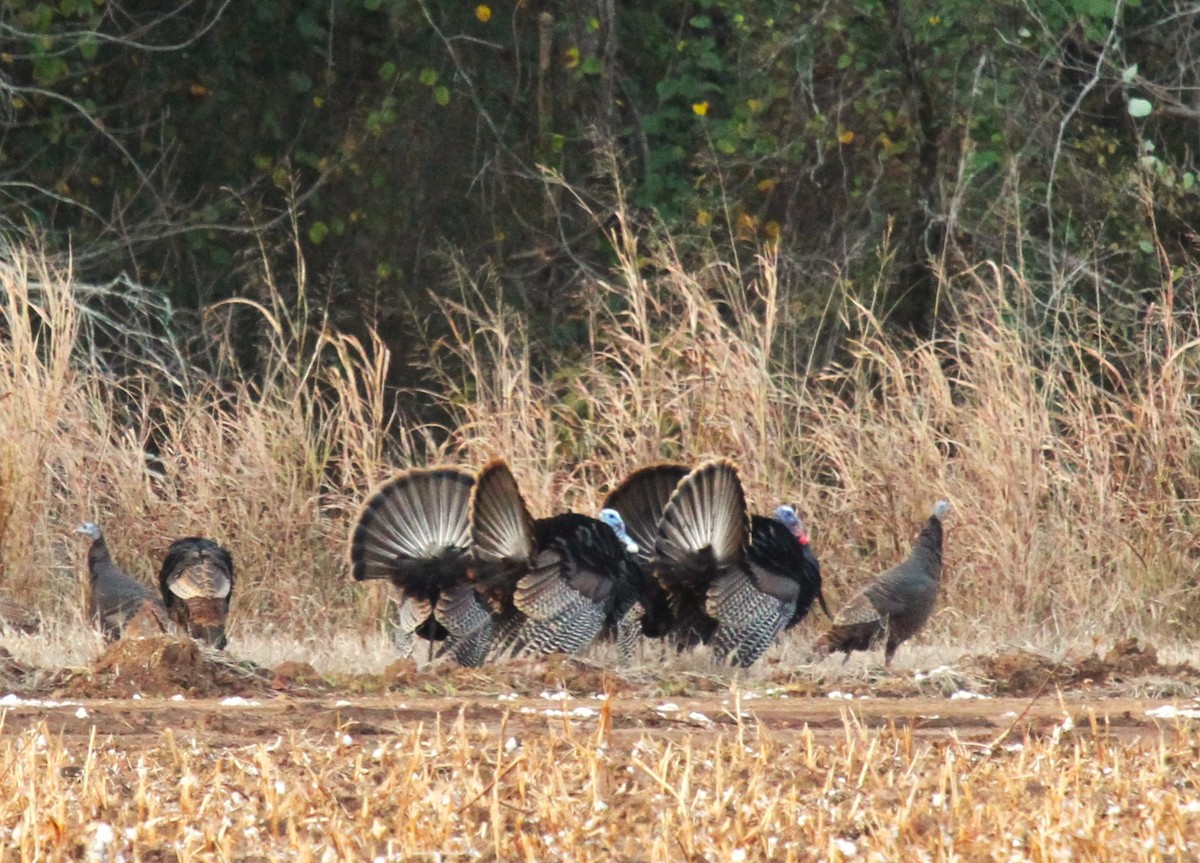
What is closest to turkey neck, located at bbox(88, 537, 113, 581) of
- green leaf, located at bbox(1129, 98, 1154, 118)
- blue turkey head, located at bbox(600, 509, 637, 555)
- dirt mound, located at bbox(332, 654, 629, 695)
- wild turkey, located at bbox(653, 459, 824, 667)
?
dirt mound, located at bbox(332, 654, 629, 695)

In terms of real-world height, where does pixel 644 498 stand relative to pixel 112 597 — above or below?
above

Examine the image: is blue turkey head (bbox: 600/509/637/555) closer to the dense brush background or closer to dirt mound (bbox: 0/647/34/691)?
the dense brush background

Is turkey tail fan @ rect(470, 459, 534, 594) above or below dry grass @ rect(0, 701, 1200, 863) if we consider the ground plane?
above

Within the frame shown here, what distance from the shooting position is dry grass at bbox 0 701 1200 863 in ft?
13.9

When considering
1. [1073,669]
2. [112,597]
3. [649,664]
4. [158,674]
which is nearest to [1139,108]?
[1073,669]

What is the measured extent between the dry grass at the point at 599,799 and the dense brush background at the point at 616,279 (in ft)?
12.8

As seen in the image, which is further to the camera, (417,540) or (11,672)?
(417,540)

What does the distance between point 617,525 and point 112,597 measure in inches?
83.2

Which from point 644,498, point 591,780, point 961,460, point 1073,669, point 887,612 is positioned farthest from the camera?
point 961,460

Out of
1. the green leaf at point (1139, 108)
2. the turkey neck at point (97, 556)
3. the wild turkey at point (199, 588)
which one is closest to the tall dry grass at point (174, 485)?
the turkey neck at point (97, 556)

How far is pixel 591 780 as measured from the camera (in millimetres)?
4793

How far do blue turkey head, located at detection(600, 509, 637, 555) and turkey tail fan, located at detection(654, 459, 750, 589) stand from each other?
0.12 m

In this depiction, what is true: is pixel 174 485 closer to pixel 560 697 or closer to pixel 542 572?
pixel 542 572

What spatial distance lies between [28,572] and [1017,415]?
457 centimetres
